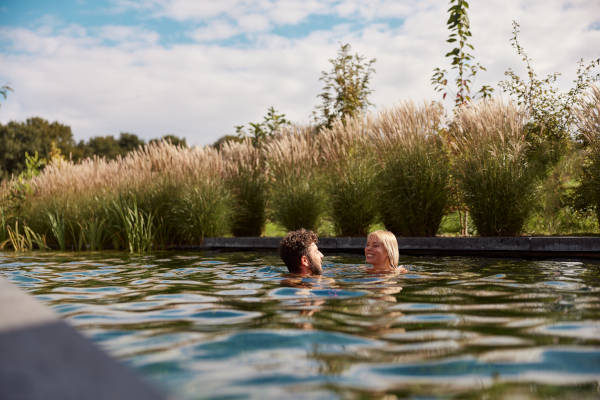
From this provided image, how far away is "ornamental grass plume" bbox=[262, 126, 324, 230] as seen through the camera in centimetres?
892

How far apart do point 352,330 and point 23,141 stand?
49807mm

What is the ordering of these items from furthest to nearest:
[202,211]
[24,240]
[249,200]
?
[24,240] → [249,200] → [202,211]

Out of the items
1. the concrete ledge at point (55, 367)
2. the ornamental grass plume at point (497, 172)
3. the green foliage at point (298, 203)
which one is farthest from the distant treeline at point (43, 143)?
the concrete ledge at point (55, 367)

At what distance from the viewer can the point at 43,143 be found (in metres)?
48.0

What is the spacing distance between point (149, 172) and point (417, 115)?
17.5ft

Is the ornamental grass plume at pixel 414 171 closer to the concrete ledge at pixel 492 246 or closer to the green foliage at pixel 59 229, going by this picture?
the concrete ledge at pixel 492 246

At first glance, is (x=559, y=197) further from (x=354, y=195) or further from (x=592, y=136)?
(x=354, y=195)

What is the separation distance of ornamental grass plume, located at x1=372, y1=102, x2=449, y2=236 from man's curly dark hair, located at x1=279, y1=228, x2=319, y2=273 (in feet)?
9.82

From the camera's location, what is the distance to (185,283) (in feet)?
16.4

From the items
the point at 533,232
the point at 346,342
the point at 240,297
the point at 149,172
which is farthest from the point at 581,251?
the point at 149,172

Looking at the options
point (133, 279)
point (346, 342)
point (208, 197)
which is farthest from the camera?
point (208, 197)

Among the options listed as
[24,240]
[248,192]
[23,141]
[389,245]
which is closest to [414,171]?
[389,245]

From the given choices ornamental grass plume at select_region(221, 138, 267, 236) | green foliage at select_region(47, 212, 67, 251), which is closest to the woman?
ornamental grass plume at select_region(221, 138, 267, 236)

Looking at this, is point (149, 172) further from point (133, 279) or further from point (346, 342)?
point (346, 342)
